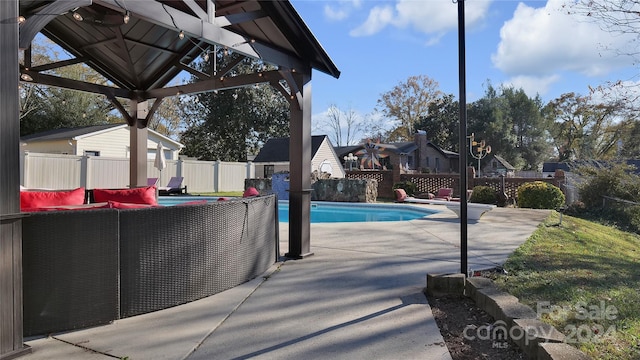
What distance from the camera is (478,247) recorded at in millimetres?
6621

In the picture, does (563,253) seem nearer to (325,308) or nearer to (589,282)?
(589,282)

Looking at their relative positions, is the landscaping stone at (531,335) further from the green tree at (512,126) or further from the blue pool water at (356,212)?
the green tree at (512,126)

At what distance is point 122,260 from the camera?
3.37 metres

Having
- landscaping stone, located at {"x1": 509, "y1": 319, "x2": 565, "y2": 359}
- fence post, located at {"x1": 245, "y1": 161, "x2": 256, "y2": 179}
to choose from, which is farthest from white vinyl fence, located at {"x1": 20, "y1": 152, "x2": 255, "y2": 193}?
landscaping stone, located at {"x1": 509, "y1": 319, "x2": 565, "y2": 359}

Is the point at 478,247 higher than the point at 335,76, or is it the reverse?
the point at 335,76

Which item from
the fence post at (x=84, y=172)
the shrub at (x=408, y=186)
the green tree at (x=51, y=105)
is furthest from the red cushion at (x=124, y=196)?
the green tree at (x=51, y=105)

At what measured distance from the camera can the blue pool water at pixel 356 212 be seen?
1309cm

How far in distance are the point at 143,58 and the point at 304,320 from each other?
6052 millimetres

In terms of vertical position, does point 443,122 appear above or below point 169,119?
above

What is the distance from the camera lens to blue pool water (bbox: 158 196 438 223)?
13094mm

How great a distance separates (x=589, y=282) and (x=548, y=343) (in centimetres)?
239

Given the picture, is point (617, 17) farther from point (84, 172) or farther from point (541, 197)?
point (84, 172)

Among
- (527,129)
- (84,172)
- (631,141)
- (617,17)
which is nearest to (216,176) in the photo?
(84,172)

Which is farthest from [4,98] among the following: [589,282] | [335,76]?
[589,282]
